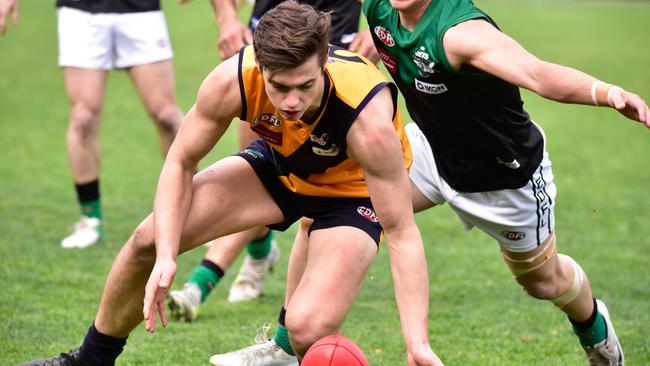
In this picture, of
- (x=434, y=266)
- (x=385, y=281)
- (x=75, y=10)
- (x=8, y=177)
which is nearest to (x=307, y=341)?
(x=385, y=281)

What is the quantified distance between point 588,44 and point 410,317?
19.7 m

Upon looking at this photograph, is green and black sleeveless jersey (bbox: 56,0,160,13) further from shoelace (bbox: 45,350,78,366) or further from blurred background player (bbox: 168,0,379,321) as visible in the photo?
shoelace (bbox: 45,350,78,366)

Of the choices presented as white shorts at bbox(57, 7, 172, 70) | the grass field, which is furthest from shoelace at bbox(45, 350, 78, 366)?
white shorts at bbox(57, 7, 172, 70)

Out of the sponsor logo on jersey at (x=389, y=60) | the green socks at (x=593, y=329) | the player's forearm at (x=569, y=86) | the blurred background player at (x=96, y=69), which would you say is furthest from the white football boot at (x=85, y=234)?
the player's forearm at (x=569, y=86)

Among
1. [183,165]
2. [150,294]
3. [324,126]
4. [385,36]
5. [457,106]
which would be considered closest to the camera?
[150,294]

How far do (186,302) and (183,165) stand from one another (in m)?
Result: 1.74

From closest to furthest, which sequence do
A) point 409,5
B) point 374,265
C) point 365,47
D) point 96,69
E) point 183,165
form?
point 183,165
point 409,5
point 365,47
point 374,265
point 96,69

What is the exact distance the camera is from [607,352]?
5234mm

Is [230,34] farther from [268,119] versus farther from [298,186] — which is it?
[268,119]

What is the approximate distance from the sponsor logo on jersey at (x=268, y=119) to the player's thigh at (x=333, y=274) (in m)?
0.56

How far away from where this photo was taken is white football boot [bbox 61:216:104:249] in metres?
7.72

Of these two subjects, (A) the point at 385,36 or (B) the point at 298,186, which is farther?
(A) the point at 385,36

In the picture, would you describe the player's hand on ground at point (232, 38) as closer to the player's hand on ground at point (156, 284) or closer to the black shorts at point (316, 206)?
the black shorts at point (316, 206)

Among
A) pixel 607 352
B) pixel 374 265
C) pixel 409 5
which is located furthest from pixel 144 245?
pixel 374 265
